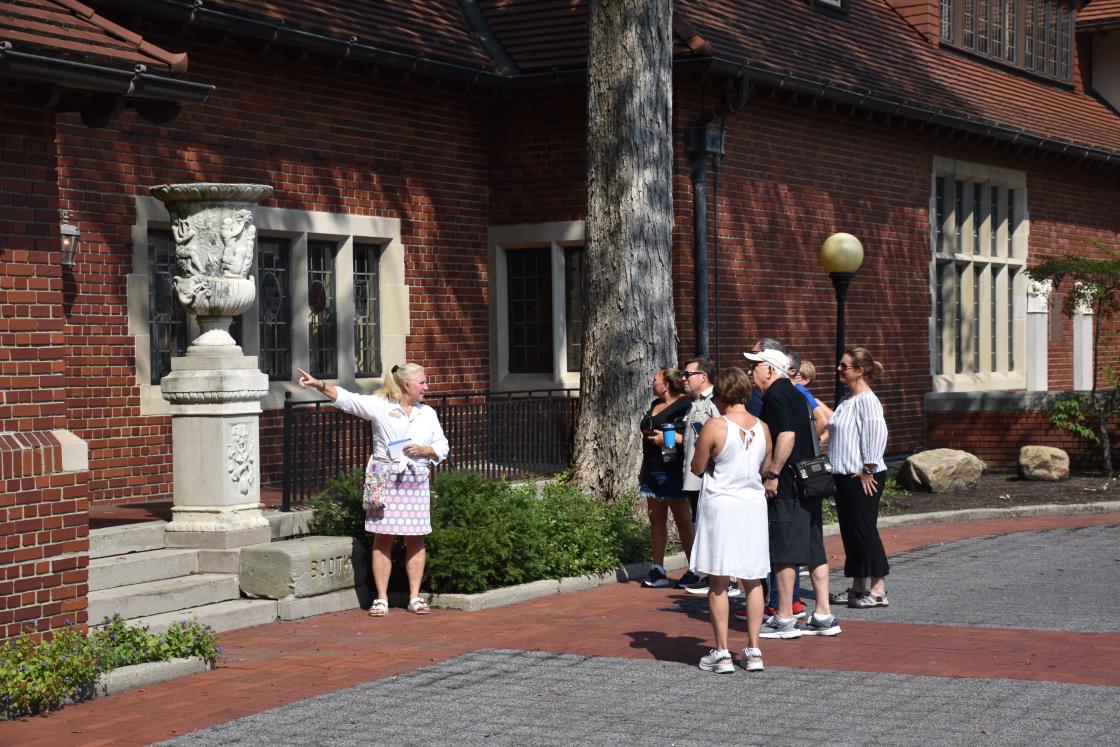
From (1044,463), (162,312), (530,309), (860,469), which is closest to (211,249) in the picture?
(162,312)

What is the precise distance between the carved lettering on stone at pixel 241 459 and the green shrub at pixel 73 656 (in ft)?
5.91

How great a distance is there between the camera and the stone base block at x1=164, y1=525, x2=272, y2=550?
34.4 feet

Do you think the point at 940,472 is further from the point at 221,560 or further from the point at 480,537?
the point at 221,560

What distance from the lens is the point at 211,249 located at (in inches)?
420

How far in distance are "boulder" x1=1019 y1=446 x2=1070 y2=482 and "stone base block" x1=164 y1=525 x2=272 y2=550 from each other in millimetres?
11992

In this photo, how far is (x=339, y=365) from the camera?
1559 cm

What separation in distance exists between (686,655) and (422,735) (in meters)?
2.28

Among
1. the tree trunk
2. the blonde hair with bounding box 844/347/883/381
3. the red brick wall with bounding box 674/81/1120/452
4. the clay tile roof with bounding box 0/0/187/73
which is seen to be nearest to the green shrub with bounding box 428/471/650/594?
the tree trunk

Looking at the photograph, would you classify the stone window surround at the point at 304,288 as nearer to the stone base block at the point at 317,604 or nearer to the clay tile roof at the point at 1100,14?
the stone base block at the point at 317,604

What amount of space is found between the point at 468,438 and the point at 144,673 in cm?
570

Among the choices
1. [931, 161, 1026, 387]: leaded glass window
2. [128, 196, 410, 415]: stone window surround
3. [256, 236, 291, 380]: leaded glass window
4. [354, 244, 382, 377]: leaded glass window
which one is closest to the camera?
[128, 196, 410, 415]: stone window surround

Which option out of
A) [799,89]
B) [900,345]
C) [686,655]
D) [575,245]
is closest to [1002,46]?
[900,345]

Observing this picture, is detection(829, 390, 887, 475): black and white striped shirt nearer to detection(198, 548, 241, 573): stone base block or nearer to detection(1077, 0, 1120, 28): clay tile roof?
detection(198, 548, 241, 573): stone base block

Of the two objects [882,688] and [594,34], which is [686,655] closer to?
[882,688]
